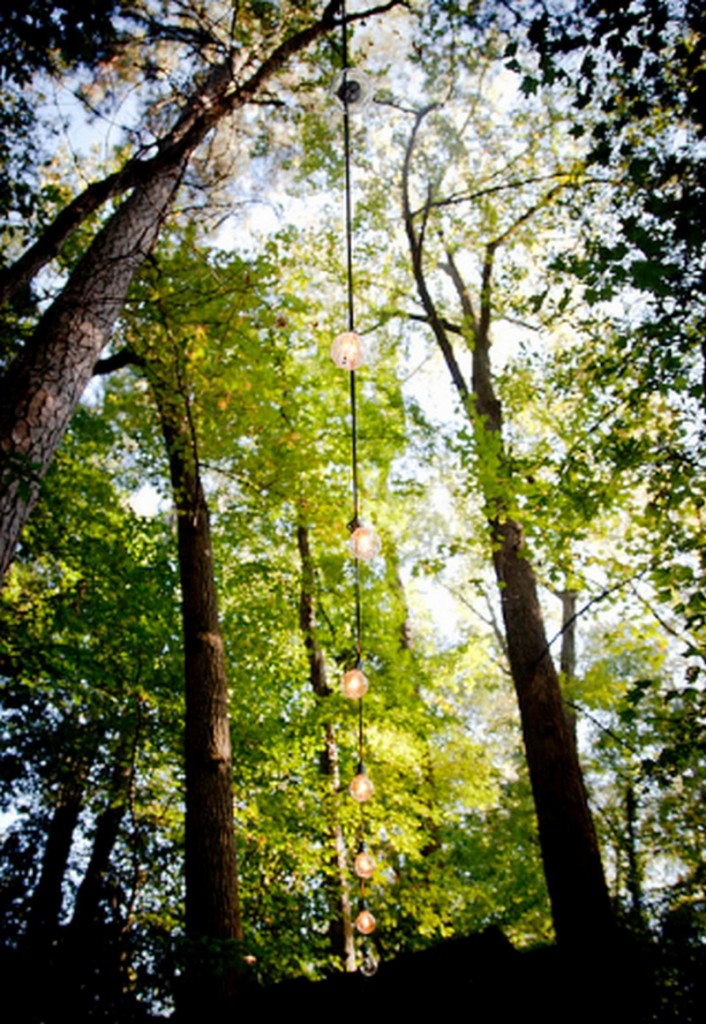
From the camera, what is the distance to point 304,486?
693 centimetres

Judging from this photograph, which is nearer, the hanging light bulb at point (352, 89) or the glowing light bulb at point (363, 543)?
the hanging light bulb at point (352, 89)

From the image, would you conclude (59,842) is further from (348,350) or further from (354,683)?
(348,350)

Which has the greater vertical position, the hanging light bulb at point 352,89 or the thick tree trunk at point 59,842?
the hanging light bulb at point 352,89

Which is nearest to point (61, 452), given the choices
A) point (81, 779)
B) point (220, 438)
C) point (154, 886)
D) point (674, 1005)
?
point (220, 438)

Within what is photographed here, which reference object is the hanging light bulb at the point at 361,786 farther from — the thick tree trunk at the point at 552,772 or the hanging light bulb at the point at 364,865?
the thick tree trunk at the point at 552,772

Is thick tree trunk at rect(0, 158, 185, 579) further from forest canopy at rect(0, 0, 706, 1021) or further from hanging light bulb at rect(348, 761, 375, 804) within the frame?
hanging light bulb at rect(348, 761, 375, 804)

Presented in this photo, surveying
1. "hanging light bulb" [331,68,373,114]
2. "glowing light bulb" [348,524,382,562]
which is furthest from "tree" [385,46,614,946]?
"hanging light bulb" [331,68,373,114]

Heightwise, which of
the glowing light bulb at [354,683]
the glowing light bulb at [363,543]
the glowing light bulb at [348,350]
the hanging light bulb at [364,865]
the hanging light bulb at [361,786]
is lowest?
the hanging light bulb at [364,865]

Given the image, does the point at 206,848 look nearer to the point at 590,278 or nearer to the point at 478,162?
the point at 590,278

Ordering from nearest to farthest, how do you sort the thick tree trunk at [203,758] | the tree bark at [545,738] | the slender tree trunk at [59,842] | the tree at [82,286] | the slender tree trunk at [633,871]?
the tree at [82,286] → the thick tree trunk at [203,758] → the tree bark at [545,738] → the slender tree trunk at [633,871] → the slender tree trunk at [59,842]

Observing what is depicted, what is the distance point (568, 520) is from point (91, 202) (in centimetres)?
437

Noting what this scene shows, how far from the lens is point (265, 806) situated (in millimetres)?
6426

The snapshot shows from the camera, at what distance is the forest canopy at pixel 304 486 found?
3.12 meters

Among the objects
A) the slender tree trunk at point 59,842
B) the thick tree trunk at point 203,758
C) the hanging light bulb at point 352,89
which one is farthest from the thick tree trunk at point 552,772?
the slender tree trunk at point 59,842
